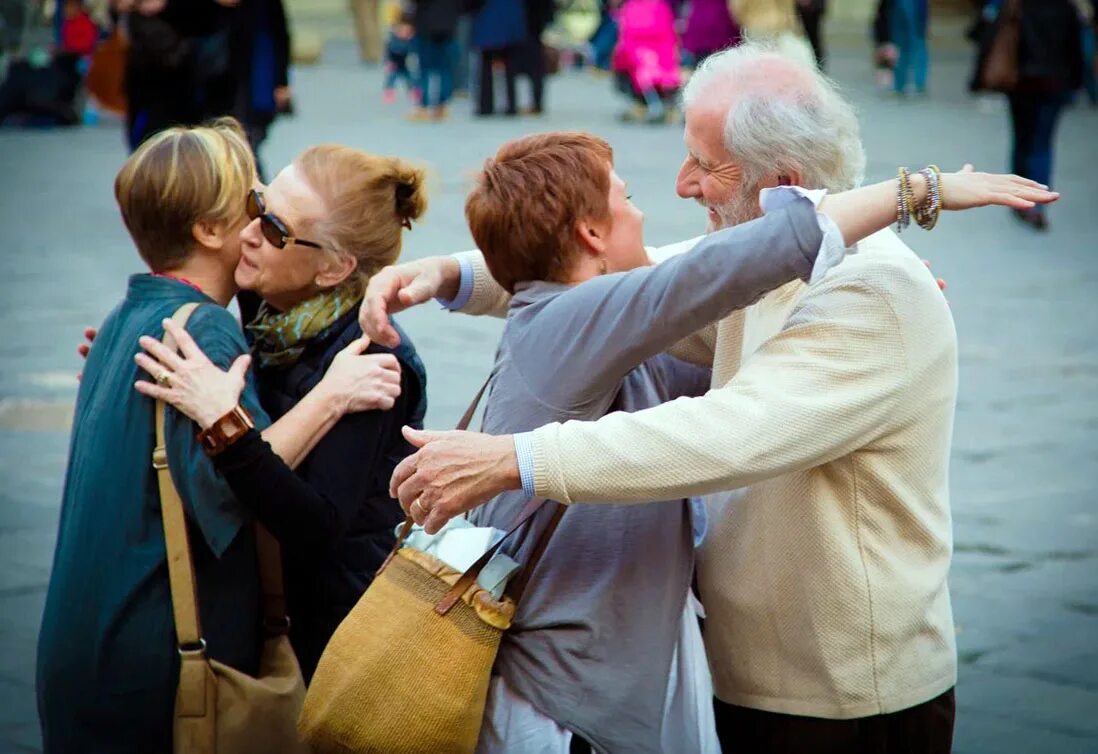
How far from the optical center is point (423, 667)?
238cm

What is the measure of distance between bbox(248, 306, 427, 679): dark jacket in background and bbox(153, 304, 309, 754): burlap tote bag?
0.66 feet

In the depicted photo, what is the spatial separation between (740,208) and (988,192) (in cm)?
47

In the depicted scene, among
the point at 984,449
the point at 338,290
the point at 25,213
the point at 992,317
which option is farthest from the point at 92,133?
the point at 338,290

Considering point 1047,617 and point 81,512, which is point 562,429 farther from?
point 1047,617

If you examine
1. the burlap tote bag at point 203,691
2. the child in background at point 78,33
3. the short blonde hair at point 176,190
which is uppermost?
the short blonde hair at point 176,190

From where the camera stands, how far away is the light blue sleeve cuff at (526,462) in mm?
2229

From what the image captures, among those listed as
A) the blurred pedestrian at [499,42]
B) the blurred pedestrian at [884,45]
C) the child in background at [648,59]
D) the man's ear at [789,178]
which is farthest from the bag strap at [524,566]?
the blurred pedestrian at [884,45]

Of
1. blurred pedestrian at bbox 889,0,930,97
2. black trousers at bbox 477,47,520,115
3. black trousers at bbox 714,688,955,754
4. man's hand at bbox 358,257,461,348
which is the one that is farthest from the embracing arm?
blurred pedestrian at bbox 889,0,930,97

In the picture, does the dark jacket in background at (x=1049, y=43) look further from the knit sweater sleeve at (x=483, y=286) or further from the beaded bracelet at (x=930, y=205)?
the beaded bracelet at (x=930, y=205)

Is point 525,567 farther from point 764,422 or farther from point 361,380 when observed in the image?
point 361,380

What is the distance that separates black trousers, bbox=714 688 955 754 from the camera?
2.49m

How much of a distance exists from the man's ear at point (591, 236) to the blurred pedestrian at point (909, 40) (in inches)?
717

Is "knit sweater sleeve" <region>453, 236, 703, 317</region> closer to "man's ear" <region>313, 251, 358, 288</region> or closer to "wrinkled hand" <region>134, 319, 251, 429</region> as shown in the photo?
"man's ear" <region>313, 251, 358, 288</region>

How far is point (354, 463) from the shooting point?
290 centimetres
